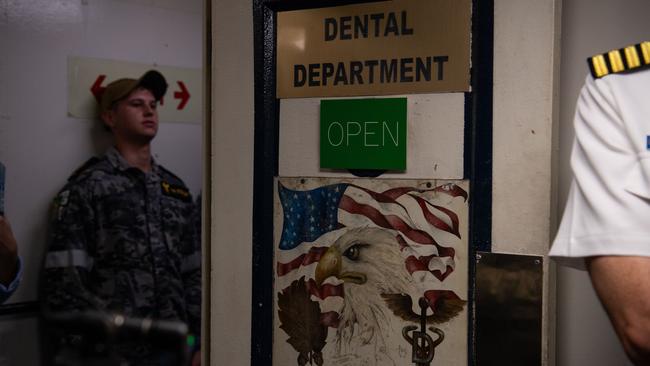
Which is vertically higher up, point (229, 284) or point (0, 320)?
point (229, 284)

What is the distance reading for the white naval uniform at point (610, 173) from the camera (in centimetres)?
101

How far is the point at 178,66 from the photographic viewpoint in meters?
2.82

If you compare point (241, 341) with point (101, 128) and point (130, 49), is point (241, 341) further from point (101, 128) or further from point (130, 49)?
point (130, 49)

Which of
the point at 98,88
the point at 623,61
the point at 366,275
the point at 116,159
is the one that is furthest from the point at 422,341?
the point at 98,88

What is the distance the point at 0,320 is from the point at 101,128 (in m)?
0.81

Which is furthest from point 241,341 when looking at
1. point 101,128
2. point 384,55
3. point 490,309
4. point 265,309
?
point 101,128

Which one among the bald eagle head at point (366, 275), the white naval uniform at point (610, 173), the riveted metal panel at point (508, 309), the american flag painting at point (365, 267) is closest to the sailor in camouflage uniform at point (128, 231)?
the american flag painting at point (365, 267)

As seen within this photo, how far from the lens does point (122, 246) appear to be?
2539 millimetres

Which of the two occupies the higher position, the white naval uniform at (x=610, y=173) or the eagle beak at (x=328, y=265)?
the white naval uniform at (x=610, y=173)

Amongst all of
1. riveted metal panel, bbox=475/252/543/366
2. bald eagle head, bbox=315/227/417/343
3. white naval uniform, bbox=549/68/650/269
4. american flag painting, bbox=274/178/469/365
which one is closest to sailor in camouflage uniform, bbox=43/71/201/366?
american flag painting, bbox=274/178/469/365

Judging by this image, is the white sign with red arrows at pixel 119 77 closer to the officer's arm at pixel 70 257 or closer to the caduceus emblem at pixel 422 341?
the officer's arm at pixel 70 257

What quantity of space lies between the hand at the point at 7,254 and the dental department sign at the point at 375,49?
4.26ft

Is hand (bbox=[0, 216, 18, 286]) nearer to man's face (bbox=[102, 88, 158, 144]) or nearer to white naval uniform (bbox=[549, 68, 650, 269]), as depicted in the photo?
man's face (bbox=[102, 88, 158, 144])

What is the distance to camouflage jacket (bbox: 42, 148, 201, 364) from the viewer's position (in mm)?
2432
